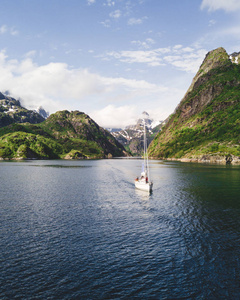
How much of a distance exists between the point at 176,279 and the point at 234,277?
269 inches

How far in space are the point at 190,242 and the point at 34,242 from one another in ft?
80.7

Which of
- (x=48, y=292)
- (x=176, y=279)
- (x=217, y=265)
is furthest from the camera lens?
(x=217, y=265)

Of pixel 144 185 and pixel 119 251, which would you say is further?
pixel 144 185

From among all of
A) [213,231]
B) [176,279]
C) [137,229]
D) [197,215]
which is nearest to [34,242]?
[137,229]

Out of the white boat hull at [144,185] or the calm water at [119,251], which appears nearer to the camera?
the calm water at [119,251]

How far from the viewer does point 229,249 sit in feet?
102

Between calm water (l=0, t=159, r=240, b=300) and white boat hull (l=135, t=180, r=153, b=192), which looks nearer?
calm water (l=0, t=159, r=240, b=300)

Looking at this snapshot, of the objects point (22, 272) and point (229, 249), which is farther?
point (229, 249)

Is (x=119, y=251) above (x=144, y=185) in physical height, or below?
below

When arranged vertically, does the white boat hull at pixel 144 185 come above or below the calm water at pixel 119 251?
above

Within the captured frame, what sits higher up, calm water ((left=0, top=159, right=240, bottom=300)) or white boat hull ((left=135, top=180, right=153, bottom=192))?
white boat hull ((left=135, top=180, right=153, bottom=192))

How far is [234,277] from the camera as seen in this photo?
24172 millimetres

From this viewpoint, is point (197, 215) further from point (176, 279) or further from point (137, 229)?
point (176, 279)

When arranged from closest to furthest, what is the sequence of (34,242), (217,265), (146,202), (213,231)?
(217,265), (34,242), (213,231), (146,202)
